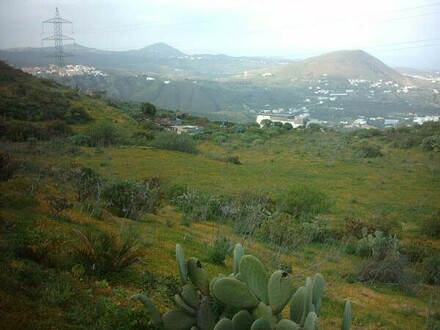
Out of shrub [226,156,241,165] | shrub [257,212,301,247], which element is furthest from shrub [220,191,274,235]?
shrub [226,156,241,165]

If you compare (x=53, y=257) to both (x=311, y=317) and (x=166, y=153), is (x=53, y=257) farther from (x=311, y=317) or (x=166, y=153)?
(x=166, y=153)

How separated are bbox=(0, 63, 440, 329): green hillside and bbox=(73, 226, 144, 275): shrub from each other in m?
0.02

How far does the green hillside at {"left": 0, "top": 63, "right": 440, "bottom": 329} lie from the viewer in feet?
16.3

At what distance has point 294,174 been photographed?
28188 mm

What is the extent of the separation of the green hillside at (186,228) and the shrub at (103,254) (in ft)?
0.06

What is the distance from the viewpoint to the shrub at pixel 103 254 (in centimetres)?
570

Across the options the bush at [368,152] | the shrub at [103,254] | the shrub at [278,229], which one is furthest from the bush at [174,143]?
the shrub at [103,254]

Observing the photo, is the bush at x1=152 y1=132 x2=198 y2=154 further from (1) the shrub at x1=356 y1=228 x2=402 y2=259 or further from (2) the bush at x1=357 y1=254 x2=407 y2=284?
(2) the bush at x1=357 y1=254 x2=407 y2=284

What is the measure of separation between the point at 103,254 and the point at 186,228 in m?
6.26

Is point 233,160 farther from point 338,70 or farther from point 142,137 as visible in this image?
point 338,70

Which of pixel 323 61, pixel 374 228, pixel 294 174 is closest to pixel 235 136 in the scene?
pixel 294 174

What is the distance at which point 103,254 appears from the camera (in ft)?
18.9

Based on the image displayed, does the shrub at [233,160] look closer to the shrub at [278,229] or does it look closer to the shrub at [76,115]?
the shrub at [76,115]

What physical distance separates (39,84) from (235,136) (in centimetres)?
2264
